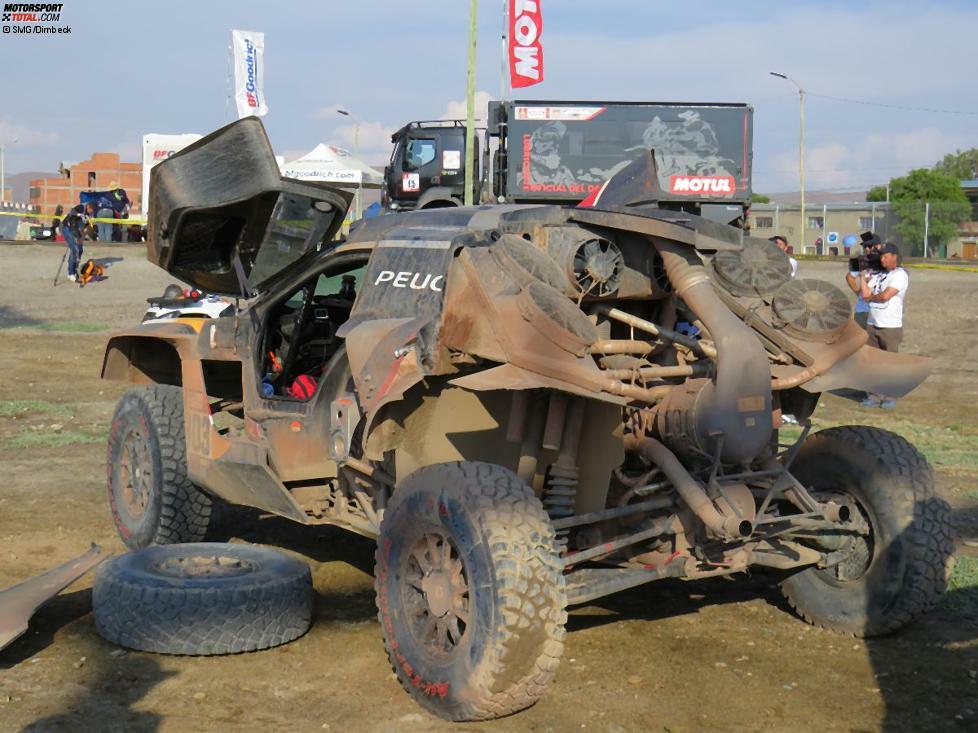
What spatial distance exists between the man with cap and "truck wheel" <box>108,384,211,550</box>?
870 cm

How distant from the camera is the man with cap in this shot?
13.3 metres

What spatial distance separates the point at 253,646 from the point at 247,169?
2.20 meters

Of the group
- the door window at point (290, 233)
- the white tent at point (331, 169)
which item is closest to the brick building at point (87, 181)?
the white tent at point (331, 169)

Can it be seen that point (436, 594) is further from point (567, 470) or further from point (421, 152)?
point (421, 152)

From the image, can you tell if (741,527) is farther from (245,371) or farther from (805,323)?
(245,371)

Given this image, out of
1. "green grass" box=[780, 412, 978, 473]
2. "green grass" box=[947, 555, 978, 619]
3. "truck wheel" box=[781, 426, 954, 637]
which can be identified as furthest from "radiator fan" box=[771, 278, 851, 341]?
"green grass" box=[780, 412, 978, 473]

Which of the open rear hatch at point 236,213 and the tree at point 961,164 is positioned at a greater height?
the tree at point 961,164

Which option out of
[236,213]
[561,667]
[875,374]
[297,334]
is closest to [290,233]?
[236,213]

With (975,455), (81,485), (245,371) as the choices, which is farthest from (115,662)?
(975,455)

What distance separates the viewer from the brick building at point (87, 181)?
190 feet

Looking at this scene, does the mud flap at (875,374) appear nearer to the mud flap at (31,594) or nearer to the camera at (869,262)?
the mud flap at (31,594)

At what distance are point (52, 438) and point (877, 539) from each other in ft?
24.7

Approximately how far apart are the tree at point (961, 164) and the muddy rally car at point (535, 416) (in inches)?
3258

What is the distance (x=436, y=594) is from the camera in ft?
15.4
